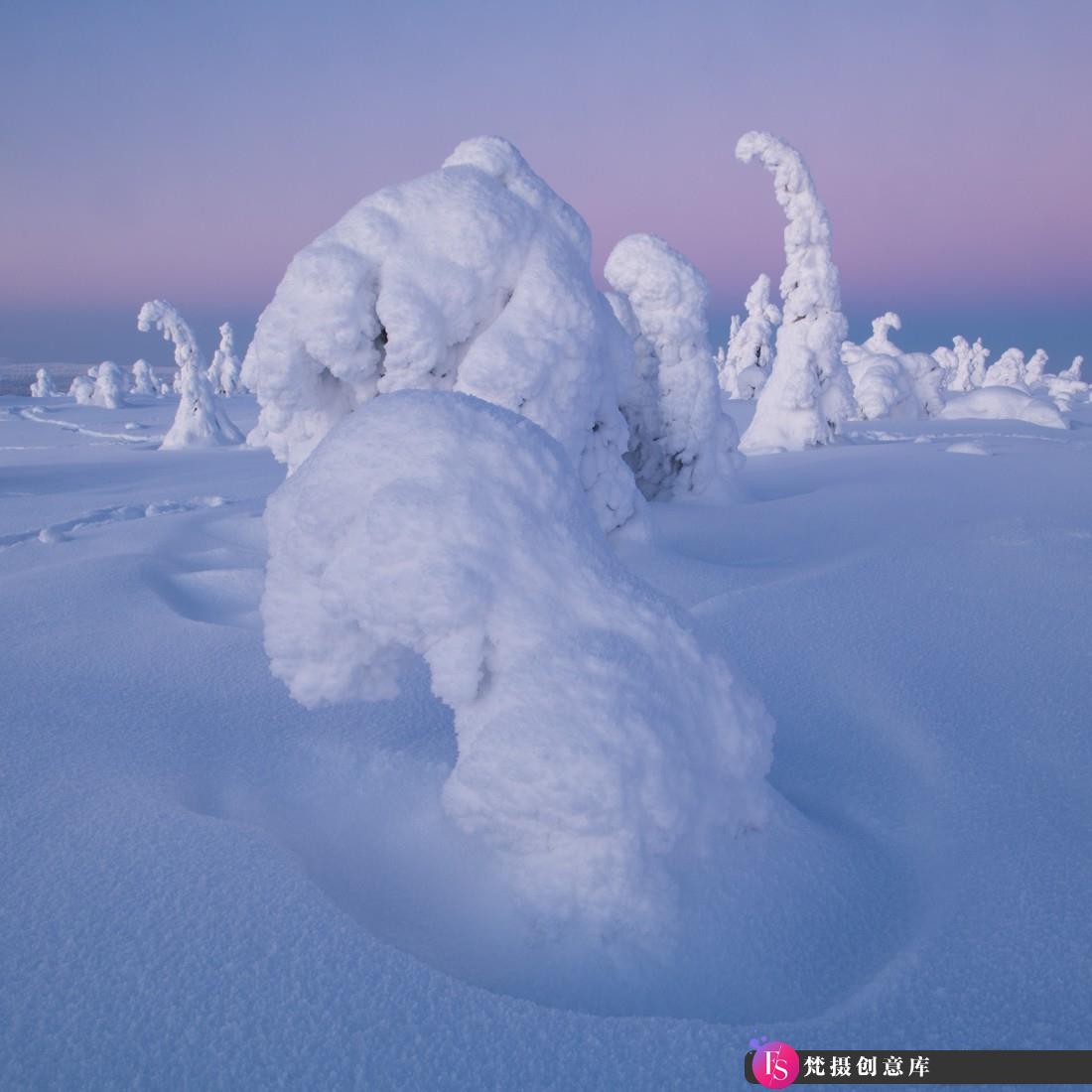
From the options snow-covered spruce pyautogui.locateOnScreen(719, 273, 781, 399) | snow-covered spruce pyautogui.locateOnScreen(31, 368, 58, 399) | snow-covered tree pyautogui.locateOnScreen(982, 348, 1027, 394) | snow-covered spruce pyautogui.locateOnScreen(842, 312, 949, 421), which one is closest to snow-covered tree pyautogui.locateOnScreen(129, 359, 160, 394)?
snow-covered spruce pyautogui.locateOnScreen(31, 368, 58, 399)

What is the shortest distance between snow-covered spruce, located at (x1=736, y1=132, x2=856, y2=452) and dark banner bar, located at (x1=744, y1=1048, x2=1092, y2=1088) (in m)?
13.3

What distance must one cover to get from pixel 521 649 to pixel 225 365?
171 feet

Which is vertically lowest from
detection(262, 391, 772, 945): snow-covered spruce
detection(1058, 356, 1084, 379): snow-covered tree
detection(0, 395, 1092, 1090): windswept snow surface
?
detection(1058, 356, 1084, 379): snow-covered tree

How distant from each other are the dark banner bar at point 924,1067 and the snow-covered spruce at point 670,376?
7197 millimetres

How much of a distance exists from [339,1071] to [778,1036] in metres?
0.92

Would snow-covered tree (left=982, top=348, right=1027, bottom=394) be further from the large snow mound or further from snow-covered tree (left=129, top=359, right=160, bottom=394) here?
snow-covered tree (left=129, top=359, right=160, bottom=394)

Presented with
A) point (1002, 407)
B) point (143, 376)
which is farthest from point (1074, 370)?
point (143, 376)

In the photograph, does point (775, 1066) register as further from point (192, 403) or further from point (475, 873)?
point (192, 403)

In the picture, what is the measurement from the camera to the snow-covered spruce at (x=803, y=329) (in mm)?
13227

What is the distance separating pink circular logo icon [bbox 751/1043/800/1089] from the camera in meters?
1.60

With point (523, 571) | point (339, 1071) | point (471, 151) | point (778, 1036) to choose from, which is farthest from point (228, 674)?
point (471, 151)

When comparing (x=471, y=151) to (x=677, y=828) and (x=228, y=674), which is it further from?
(x=677, y=828)

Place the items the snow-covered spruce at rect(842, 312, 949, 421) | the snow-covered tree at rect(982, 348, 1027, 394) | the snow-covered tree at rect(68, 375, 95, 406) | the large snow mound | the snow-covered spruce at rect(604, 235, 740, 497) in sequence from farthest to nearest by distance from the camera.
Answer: the snow-covered tree at rect(982, 348, 1027, 394)
the snow-covered tree at rect(68, 375, 95, 406)
the snow-covered spruce at rect(842, 312, 949, 421)
the large snow mound
the snow-covered spruce at rect(604, 235, 740, 497)

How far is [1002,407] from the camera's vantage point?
22.5 m
